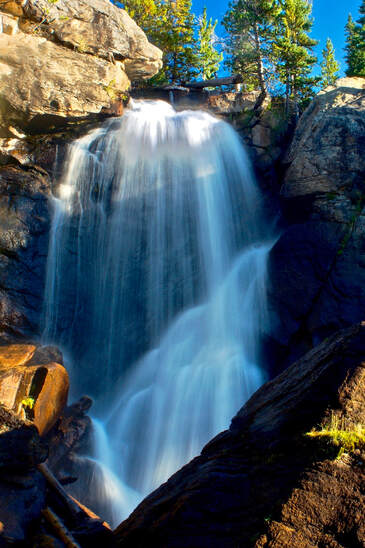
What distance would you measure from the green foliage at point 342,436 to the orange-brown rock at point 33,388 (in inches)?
268

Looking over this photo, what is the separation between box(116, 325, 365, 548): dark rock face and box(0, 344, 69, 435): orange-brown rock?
4.53 meters

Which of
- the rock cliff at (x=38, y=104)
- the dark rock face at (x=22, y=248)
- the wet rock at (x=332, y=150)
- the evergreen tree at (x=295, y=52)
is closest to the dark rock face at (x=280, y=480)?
the dark rock face at (x=22, y=248)

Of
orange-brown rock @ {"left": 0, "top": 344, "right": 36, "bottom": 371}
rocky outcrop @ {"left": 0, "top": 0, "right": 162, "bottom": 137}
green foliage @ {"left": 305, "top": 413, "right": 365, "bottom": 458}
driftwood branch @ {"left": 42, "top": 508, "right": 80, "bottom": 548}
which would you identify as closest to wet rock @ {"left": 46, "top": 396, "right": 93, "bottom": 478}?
orange-brown rock @ {"left": 0, "top": 344, "right": 36, "bottom": 371}

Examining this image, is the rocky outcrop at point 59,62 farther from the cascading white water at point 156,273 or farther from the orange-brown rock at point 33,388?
the orange-brown rock at point 33,388

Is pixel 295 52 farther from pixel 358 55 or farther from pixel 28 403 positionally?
pixel 28 403

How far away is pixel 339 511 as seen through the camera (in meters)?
2.87

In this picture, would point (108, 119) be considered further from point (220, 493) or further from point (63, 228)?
point (220, 493)

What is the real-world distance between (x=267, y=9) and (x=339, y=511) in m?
26.4

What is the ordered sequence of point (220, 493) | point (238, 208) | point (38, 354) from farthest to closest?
point (238, 208) → point (38, 354) → point (220, 493)

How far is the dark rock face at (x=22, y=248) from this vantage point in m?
12.2

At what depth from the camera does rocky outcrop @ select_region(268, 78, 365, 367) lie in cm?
1148

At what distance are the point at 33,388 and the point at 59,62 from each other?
1336cm

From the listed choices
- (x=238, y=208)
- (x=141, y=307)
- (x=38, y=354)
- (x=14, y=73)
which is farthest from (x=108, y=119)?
(x=38, y=354)

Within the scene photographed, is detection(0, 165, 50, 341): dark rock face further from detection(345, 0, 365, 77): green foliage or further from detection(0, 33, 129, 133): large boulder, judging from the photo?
detection(345, 0, 365, 77): green foliage
